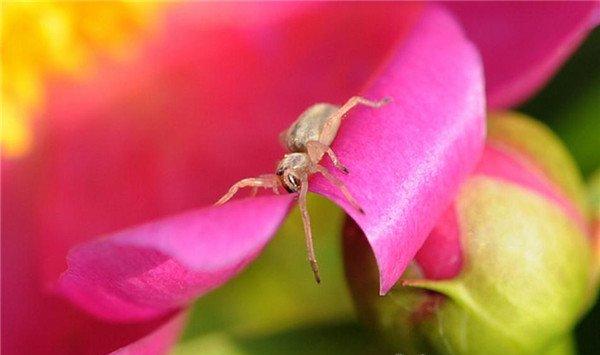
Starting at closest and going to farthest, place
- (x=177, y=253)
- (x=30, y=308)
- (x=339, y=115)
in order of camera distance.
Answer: (x=177, y=253) < (x=339, y=115) < (x=30, y=308)

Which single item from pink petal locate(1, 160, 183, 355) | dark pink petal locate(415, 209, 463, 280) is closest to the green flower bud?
dark pink petal locate(415, 209, 463, 280)

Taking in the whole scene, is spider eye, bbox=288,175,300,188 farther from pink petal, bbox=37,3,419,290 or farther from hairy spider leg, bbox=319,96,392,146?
pink petal, bbox=37,3,419,290

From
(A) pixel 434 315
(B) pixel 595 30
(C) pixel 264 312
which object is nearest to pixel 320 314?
(C) pixel 264 312

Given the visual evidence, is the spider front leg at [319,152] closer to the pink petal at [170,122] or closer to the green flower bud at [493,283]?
the green flower bud at [493,283]

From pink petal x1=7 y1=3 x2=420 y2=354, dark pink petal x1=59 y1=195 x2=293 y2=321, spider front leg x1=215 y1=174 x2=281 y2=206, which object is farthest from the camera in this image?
pink petal x1=7 y1=3 x2=420 y2=354

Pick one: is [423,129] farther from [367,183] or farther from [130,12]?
[130,12]

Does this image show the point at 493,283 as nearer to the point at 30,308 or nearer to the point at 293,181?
the point at 293,181

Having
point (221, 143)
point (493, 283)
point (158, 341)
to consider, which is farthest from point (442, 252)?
point (221, 143)
